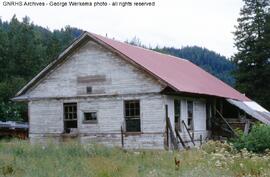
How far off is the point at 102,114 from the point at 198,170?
13.1 metres

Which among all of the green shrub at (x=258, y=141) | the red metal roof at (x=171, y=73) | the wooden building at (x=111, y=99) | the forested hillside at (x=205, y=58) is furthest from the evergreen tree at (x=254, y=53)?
the forested hillside at (x=205, y=58)

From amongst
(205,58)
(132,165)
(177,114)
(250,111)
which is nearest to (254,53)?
(250,111)

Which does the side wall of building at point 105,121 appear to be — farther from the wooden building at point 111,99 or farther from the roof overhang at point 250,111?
the roof overhang at point 250,111

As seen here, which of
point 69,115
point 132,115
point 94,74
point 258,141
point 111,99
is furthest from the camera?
point 69,115

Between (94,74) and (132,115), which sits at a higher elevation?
(94,74)

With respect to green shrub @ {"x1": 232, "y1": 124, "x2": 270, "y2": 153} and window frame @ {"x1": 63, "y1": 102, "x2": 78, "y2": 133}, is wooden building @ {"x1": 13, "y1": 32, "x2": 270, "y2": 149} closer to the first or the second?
window frame @ {"x1": 63, "y1": 102, "x2": 78, "y2": 133}

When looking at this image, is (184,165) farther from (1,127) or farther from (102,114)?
(1,127)

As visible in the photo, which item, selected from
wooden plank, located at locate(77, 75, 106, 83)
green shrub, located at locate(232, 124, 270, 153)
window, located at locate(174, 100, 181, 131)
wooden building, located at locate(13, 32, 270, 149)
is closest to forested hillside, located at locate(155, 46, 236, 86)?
window, located at locate(174, 100, 181, 131)

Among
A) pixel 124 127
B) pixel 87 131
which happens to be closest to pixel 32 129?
pixel 87 131

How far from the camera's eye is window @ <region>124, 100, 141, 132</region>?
2380 centimetres

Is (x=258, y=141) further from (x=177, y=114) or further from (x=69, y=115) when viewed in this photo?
(x=69, y=115)

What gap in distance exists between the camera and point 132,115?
23859 mm

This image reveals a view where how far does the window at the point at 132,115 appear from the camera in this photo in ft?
78.1

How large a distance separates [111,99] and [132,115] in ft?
4.19
